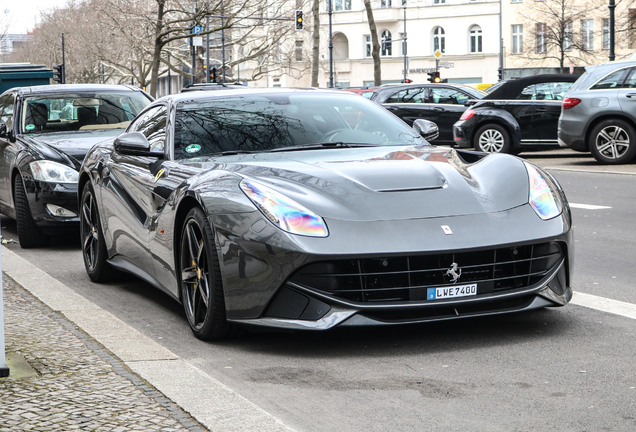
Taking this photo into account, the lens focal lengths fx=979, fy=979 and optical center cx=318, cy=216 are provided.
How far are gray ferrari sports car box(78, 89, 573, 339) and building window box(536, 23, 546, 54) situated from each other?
64.8 metres

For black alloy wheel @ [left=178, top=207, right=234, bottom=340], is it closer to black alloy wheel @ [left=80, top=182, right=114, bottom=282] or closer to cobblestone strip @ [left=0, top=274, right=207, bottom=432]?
cobblestone strip @ [left=0, top=274, right=207, bottom=432]

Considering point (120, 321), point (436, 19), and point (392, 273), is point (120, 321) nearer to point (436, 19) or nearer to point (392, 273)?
point (392, 273)

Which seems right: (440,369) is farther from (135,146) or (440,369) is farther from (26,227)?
(26,227)

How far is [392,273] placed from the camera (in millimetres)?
4559

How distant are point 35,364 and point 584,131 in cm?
1324

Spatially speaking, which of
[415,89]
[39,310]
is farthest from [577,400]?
[415,89]

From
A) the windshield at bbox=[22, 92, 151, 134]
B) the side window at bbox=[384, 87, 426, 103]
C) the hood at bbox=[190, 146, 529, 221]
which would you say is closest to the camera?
the hood at bbox=[190, 146, 529, 221]

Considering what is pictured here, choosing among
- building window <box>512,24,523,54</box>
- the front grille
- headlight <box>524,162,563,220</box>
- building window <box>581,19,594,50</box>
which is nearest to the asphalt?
the front grille

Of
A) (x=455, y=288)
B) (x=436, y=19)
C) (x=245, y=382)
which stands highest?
(x=436, y=19)

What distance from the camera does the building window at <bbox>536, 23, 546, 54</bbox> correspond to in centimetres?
6788

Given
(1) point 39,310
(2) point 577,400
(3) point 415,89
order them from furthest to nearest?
(3) point 415,89, (1) point 39,310, (2) point 577,400

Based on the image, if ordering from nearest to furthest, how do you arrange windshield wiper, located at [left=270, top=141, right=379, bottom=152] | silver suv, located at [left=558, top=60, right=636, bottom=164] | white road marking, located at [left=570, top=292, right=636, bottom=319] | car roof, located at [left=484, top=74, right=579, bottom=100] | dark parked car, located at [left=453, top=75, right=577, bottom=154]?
white road marking, located at [left=570, top=292, right=636, bottom=319] < windshield wiper, located at [left=270, top=141, right=379, bottom=152] < silver suv, located at [left=558, top=60, right=636, bottom=164] < dark parked car, located at [left=453, top=75, right=577, bottom=154] < car roof, located at [left=484, top=74, right=579, bottom=100]

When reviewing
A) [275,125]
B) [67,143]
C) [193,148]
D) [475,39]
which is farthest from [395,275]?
[475,39]

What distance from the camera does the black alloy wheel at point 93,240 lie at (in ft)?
23.4
